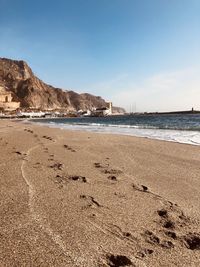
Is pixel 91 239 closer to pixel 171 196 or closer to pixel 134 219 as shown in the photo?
pixel 134 219

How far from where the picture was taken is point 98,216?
12.0ft

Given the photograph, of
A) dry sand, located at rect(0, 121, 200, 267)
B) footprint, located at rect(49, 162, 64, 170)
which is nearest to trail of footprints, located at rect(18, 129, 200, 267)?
dry sand, located at rect(0, 121, 200, 267)

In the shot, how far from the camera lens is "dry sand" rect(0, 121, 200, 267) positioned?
2713 millimetres

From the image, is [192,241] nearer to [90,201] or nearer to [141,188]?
[90,201]

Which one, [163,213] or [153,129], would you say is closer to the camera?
[163,213]

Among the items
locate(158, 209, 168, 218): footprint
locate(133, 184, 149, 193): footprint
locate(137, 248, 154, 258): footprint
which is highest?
locate(137, 248, 154, 258): footprint

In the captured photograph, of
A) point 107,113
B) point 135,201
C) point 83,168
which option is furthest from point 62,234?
point 107,113

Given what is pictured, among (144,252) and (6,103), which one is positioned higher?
(6,103)

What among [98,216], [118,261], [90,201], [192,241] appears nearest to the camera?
[118,261]

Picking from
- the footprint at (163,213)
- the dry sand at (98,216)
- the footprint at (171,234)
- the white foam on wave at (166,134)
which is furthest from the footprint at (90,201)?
the white foam on wave at (166,134)

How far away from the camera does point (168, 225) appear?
11.4 ft

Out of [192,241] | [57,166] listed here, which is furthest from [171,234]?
[57,166]

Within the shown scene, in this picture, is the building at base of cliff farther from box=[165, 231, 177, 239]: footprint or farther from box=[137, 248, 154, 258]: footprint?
box=[137, 248, 154, 258]: footprint

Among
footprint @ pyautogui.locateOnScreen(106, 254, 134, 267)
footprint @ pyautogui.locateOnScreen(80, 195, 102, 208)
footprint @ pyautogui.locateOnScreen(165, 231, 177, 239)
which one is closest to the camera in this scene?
footprint @ pyautogui.locateOnScreen(106, 254, 134, 267)
